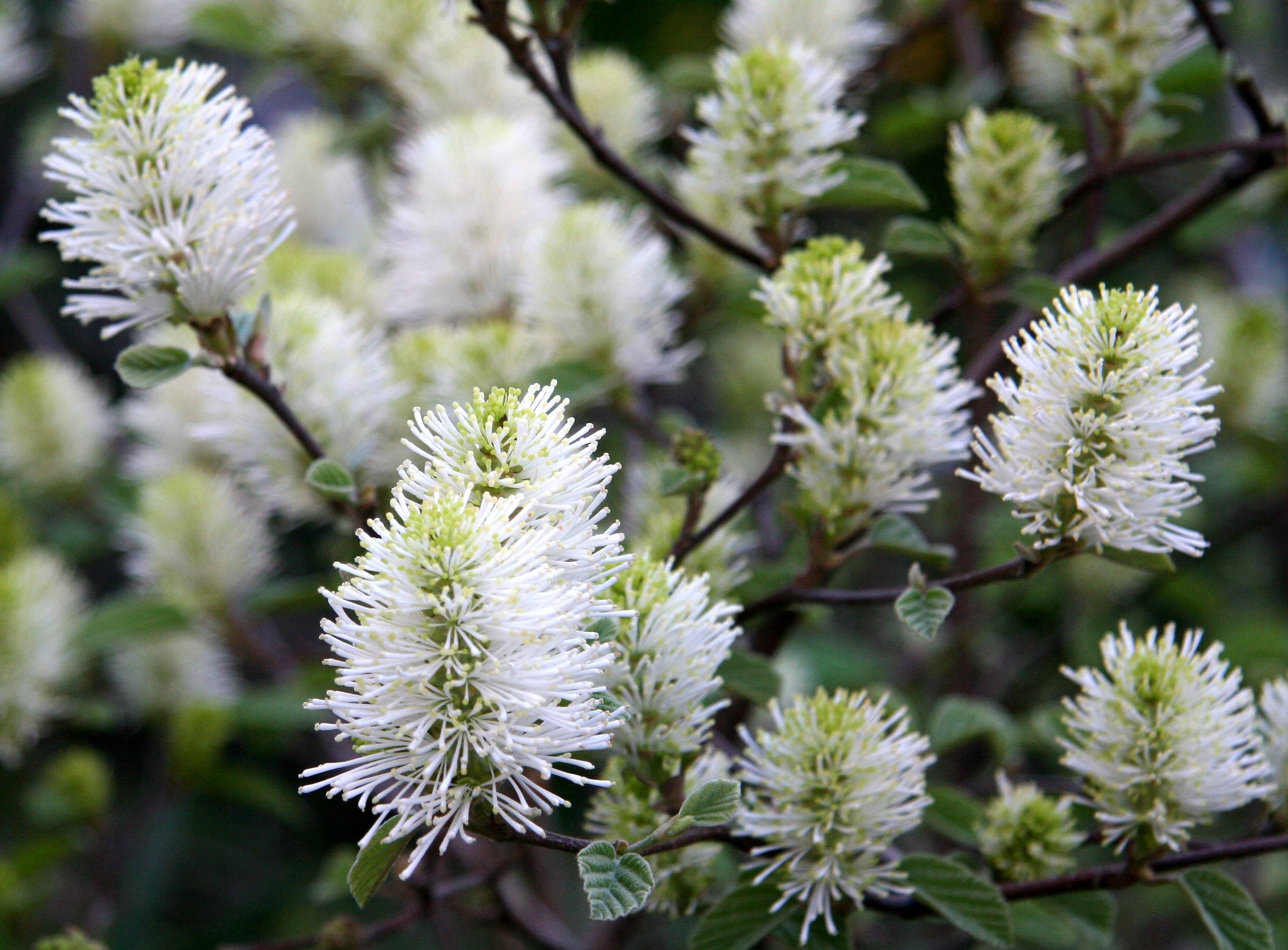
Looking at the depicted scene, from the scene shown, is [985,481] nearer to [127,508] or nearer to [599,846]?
[599,846]

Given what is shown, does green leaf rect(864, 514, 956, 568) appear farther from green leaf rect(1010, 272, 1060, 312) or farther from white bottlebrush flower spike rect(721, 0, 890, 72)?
white bottlebrush flower spike rect(721, 0, 890, 72)

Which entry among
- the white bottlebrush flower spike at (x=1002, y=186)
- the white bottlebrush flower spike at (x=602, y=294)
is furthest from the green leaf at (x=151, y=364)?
the white bottlebrush flower spike at (x=1002, y=186)

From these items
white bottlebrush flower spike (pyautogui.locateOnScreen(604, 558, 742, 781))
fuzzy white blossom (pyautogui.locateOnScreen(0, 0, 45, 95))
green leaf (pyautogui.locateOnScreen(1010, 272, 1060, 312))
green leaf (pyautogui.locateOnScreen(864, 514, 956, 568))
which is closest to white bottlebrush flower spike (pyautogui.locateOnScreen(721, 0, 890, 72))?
green leaf (pyautogui.locateOnScreen(1010, 272, 1060, 312))

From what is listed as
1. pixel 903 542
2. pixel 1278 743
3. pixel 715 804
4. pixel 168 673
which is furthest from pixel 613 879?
pixel 168 673

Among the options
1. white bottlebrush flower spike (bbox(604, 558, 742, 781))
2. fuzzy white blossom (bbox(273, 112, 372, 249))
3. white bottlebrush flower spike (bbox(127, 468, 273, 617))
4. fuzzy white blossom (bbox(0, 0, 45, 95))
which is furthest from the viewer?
fuzzy white blossom (bbox(0, 0, 45, 95))

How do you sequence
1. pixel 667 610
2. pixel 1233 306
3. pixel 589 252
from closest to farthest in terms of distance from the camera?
pixel 667 610, pixel 589 252, pixel 1233 306

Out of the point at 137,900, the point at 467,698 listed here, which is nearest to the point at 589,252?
the point at 467,698
